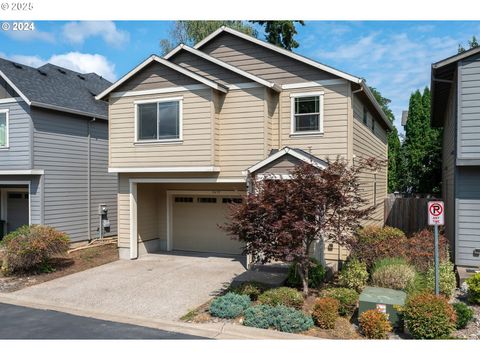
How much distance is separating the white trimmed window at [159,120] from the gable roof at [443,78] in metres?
7.94

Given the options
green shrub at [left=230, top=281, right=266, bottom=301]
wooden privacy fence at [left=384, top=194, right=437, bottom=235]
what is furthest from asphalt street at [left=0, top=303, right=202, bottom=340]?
wooden privacy fence at [left=384, top=194, right=437, bottom=235]

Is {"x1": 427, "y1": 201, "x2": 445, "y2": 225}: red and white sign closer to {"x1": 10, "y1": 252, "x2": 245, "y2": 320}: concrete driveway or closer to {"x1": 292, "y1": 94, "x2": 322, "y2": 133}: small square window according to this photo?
{"x1": 292, "y1": 94, "x2": 322, "y2": 133}: small square window

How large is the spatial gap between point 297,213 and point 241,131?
17.1 ft

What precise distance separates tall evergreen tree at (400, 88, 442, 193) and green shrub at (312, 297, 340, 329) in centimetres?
2068

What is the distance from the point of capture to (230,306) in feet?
27.2

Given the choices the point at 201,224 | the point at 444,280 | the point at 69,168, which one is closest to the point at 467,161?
the point at 444,280

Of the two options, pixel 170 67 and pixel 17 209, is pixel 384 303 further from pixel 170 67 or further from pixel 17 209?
pixel 17 209

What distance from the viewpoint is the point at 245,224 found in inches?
358

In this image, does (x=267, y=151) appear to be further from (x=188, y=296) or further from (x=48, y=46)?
(x=48, y=46)

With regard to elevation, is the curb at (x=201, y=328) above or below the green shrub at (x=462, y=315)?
below

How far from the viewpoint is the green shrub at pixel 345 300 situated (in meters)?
8.34

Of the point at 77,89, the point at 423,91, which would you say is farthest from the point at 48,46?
the point at 423,91

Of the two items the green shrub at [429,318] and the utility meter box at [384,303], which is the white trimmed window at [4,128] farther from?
the green shrub at [429,318]

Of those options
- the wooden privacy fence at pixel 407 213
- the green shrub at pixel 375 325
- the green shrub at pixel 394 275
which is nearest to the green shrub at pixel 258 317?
the green shrub at pixel 375 325
